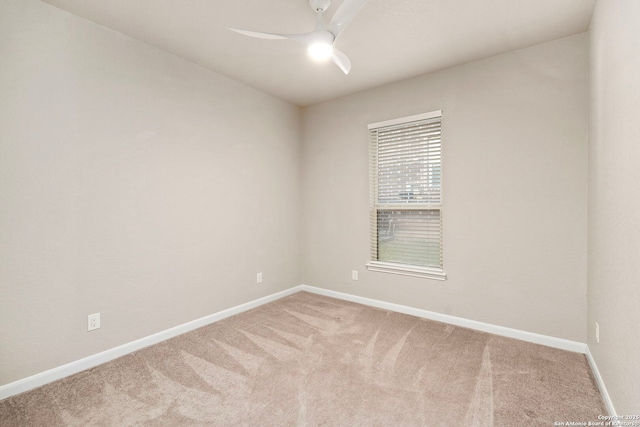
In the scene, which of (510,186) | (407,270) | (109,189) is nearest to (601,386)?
(510,186)

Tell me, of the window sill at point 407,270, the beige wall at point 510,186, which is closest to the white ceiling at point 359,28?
the beige wall at point 510,186

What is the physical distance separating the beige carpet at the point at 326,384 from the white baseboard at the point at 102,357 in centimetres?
7

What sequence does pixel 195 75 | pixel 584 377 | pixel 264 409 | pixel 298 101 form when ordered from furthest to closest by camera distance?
1. pixel 298 101
2. pixel 195 75
3. pixel 584 377
4. pixel 264 409

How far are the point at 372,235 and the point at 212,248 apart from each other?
1.82 m

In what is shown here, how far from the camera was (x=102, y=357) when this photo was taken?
2.34m

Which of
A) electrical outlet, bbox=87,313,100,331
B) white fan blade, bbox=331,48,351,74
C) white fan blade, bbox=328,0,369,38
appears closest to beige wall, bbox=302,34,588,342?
white fan blade, bbox=331,48,351,74

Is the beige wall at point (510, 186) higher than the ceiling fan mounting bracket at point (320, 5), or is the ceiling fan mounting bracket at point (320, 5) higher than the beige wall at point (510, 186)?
the ceiling fan mounting bracket at point (320, 5)

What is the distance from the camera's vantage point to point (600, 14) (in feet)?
6.37

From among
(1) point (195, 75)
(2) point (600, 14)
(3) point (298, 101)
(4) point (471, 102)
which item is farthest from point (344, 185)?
(2) point (600, 14)

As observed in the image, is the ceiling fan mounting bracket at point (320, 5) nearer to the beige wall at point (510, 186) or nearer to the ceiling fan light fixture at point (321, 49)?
the ceiling fan light fixture at point (321, 49)

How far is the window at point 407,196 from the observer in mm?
3199

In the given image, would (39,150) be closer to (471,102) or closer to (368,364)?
(368,364)

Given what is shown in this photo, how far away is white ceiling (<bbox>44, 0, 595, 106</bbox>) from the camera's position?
6.92ft

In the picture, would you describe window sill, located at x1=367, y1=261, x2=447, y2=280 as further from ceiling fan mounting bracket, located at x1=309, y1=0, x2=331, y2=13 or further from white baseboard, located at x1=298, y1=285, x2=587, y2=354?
ceiling fan mounting bracket, located at x1=309, y1=0, x2=331, y2=13
